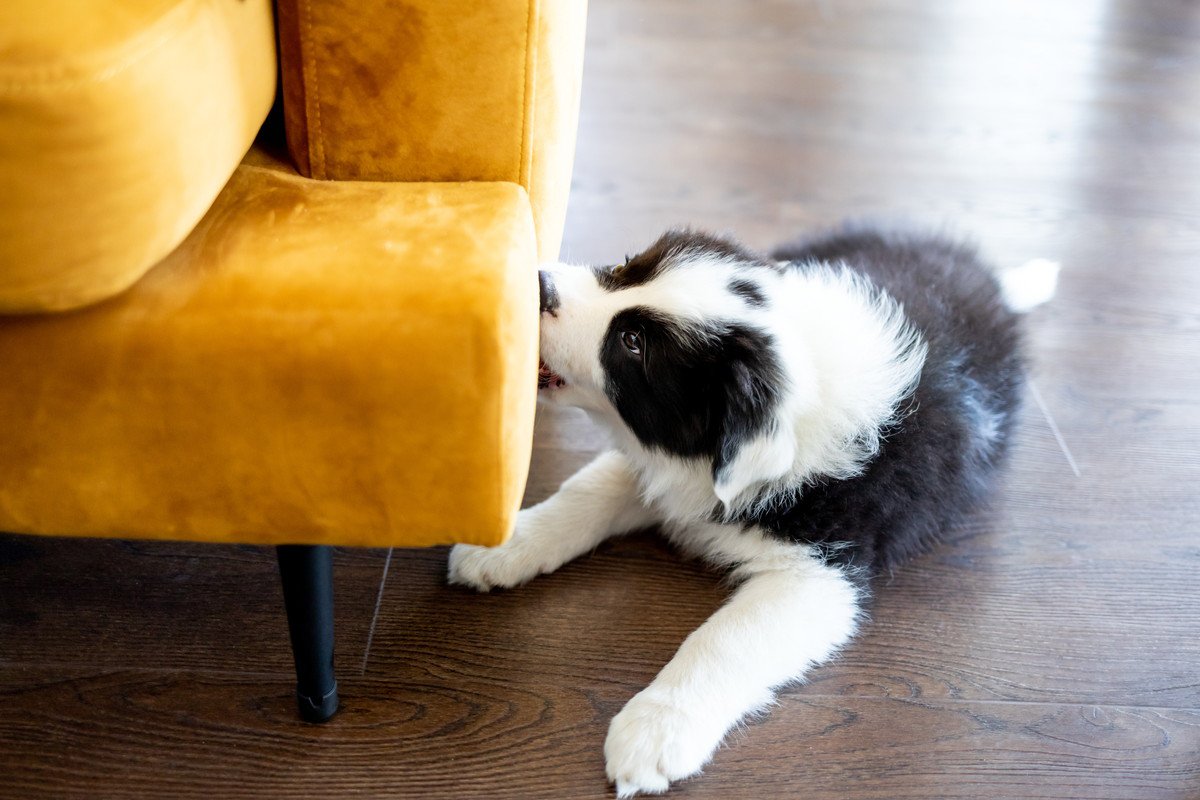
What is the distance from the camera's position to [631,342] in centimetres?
137

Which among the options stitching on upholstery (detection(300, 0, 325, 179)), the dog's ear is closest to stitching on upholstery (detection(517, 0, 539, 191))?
stitching on upholstery (detection(300, 0, 325, 179))

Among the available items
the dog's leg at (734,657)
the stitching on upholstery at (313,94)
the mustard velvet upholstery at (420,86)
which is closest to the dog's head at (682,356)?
the dog's leg at (734,657)

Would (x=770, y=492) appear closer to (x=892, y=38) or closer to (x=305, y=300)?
(x=305, y=300)

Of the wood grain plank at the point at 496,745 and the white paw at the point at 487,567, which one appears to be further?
the white paw at the point at 487,567

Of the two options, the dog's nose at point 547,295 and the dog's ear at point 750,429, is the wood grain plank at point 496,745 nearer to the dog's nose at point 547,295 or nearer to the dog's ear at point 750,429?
the dog's ear at point 750,429

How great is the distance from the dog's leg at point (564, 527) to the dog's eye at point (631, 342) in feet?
0.91

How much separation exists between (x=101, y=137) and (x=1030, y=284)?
1.83m

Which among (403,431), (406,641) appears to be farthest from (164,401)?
(406,641)

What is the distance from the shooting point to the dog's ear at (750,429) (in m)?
1.29

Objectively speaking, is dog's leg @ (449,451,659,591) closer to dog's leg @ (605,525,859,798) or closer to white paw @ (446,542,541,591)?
white paw @ (446,542,541,591)

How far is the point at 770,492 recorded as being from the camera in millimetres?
1439

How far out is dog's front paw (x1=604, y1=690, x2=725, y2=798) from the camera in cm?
124

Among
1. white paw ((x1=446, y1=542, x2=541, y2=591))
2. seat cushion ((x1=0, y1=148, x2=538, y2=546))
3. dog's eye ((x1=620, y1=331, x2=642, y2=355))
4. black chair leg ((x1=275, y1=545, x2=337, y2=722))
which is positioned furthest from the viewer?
white paw ((x1=446, y1=542, x2=541, y2=591))

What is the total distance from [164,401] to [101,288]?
0.39 ft
